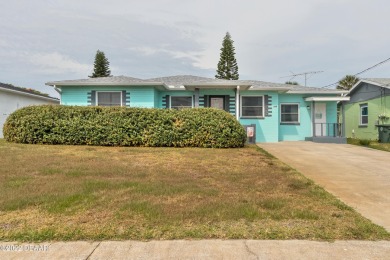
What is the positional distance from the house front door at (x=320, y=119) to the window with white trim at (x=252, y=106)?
149 inches

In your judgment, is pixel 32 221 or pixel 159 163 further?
pixel 159 163

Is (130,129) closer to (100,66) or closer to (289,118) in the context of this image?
(289,118)

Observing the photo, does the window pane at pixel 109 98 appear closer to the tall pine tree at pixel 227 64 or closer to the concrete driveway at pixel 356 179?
the concrete driveway at pixel 356 179

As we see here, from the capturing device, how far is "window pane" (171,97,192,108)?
625 inches

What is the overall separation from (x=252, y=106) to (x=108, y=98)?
811 cm

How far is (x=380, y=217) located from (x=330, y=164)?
4.56 meters

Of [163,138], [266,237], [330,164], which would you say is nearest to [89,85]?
[163,138]

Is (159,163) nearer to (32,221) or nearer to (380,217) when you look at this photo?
(32,221)

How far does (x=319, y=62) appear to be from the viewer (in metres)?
26.6

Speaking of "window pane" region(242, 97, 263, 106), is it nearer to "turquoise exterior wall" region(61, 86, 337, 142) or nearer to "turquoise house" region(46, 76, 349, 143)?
"turquoise house" region(46, 76, 349, 143)

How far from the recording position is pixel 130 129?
1125 centimetres

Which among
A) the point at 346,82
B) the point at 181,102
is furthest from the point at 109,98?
the point at 346,82

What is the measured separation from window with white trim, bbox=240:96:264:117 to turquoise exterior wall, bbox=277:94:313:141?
66.0 inches

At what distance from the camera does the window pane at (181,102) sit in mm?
15883
